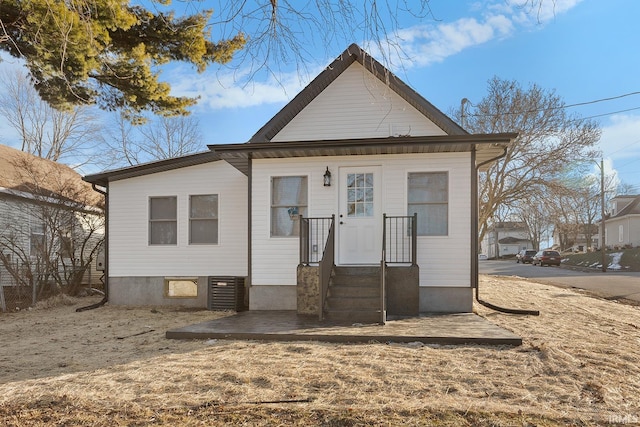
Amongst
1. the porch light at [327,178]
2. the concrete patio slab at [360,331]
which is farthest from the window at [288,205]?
the concrete patio slab at [360,331]

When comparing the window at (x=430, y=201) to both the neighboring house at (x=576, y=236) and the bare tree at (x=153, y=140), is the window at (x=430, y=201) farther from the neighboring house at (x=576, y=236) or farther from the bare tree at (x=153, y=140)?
the neighboring house at (x=576, y=236)

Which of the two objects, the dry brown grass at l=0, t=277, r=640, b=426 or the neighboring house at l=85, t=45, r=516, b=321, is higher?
the neighboring house at l=85, t=45, r=516, b=321

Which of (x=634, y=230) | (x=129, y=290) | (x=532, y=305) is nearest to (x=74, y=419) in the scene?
(x=129, y=290)

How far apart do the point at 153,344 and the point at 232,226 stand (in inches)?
164

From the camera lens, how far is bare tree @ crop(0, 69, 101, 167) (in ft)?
72.7

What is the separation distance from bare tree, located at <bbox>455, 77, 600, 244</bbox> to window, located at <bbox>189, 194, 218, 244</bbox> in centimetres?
1188

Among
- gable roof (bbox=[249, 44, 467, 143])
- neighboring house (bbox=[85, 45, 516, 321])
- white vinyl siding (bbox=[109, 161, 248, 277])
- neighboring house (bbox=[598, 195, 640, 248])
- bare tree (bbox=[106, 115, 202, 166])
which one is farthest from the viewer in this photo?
neighboring house (bbox=[598, 195, 640, 248])

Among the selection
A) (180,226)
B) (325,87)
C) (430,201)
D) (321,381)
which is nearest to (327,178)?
(430,201)

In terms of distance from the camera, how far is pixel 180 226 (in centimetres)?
1015

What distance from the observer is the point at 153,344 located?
6.07m

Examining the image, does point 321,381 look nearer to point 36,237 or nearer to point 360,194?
point 360,194

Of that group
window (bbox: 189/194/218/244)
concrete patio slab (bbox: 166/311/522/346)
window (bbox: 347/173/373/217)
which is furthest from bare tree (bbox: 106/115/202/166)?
concrete patio slab (bbox: 166/311/522/346)

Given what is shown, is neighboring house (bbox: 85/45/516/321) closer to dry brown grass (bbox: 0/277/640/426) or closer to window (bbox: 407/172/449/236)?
window (bbox: 407/172/449/236)

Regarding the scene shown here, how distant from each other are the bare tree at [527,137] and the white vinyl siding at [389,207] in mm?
10564
